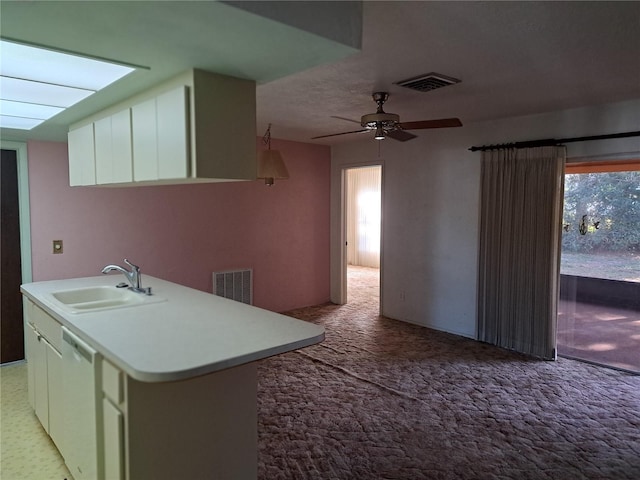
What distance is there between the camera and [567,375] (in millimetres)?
3734

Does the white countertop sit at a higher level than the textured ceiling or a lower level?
lower

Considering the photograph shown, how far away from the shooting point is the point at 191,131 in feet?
6.19

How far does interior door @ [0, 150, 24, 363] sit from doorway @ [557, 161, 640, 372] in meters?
5.12

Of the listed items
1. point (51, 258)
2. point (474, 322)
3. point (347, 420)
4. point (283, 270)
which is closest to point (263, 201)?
point (283, 270)

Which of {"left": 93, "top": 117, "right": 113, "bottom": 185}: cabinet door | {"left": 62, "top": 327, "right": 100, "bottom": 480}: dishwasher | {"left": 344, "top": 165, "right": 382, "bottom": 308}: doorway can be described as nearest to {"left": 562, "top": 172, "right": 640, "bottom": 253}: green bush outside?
{"left": 93, "top": 117, "right": 113, "bottom": 185}: cabinet door

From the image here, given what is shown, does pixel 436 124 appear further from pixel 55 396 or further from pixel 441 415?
pixel 55 396

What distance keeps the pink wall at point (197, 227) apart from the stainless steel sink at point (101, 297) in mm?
1257

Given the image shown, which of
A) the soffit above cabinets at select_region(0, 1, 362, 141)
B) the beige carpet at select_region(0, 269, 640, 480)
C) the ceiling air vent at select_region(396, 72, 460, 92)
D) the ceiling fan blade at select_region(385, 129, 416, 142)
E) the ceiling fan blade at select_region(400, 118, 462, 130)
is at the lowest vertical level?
the beige carpet at select_region(0, 269, 640, 480)

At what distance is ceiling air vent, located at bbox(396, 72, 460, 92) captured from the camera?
9.62 ft

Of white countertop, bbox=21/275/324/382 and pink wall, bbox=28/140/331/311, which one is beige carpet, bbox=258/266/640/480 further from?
pink wall, bbox=28/140/331/311

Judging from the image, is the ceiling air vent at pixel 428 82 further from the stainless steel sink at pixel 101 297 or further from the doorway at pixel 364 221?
the doorway at pixel 364 221

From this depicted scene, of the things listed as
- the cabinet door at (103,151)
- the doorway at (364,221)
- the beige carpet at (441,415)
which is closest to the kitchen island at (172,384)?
the beige carpet at (441,415)

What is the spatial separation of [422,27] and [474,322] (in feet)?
11.3

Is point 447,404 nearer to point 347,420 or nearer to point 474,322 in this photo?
point 347,420
